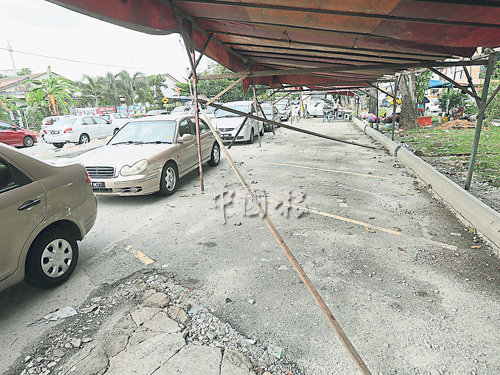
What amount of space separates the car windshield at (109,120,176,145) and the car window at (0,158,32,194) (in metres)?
3.96

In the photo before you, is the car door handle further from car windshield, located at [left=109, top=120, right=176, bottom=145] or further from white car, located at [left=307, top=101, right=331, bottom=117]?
white car, located at [left=307, top=101, right=331, bottom=117]

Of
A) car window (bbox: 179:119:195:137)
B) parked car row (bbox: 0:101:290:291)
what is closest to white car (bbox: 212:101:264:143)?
car window (bbox: 179:119:195:137)

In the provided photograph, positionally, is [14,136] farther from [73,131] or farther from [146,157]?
[146,157]

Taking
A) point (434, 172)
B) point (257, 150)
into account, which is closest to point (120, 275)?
point (434, 172)

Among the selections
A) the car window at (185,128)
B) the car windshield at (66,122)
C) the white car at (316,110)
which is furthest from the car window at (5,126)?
the white car at (316,110)

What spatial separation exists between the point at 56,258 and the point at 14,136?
17.7 metres

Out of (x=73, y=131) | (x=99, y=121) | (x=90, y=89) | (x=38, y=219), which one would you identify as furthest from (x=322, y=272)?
(x=90, y=89)

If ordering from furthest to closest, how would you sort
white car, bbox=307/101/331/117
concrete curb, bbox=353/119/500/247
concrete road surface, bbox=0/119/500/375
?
white car, bbox=307/101/331/117 → concrete curb, bbox=353/119/500/247 → concrete road surface, bbox=0/119/500/375

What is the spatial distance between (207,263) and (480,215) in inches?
157

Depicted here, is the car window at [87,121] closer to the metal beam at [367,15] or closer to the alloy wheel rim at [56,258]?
the alloy wheel rim at [56,258]

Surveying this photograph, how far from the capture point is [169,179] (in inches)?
260

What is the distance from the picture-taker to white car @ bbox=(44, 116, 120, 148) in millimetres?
15141

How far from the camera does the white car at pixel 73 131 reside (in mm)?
15141

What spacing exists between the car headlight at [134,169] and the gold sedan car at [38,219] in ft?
6.44
